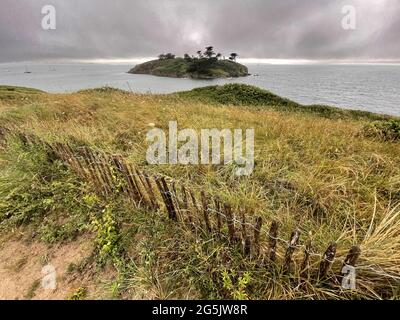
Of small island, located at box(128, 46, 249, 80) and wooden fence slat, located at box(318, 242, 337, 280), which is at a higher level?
small island, located at box(128, 46, 249, 80)

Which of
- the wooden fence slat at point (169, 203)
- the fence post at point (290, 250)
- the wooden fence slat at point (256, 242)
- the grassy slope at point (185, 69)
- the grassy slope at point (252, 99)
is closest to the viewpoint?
the fence post at point (290, 250)

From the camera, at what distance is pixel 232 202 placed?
3092 mm

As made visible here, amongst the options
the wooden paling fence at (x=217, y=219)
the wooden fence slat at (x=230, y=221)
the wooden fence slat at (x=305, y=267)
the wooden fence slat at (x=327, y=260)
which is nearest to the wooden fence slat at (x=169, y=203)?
the wooden paling fence at (x=217, y=219)

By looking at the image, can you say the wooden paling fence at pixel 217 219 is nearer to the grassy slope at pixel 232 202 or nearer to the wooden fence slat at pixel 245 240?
the wooden fence slat at pixel 245 240

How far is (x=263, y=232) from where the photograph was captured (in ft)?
8.73

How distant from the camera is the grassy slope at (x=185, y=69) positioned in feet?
327

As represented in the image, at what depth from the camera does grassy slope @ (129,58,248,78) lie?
99812mm

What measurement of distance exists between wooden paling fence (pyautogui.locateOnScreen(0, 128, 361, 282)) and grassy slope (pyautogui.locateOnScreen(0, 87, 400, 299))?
0.45 ft

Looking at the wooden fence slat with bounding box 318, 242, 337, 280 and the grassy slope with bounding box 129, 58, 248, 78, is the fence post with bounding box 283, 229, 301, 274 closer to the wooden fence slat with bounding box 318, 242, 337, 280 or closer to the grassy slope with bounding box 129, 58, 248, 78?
the wooden fence slat with bounding box 318, 242, 337, 280

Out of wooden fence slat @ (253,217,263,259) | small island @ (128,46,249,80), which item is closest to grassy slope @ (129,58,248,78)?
small island @ (128,46,249,80)

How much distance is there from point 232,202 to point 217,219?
552 millimetres

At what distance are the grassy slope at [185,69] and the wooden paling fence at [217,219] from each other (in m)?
99.5
